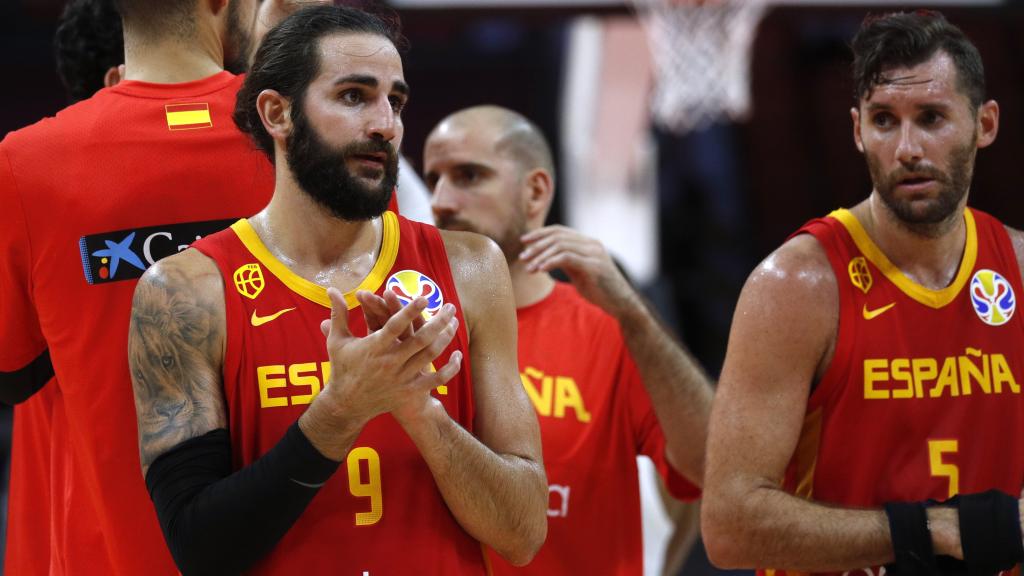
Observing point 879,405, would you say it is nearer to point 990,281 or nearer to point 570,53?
point 990,281

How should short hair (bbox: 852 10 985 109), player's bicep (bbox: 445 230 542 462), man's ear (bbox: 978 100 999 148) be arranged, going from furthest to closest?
man's ear (bbox: 978 100 999 148) < short hair (bbox: 852 10 985 109) < player's bicep (bbox: 445 230 542 462)

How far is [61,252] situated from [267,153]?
548 mm

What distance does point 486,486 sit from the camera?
269 cm

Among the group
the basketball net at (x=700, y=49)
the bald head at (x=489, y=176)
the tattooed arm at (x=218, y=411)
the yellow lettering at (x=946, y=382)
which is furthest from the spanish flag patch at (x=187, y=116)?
the basketball net at (x=700, y=49)

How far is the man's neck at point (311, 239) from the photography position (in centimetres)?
287

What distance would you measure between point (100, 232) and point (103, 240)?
0.8 inches

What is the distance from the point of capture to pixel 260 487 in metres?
2.54

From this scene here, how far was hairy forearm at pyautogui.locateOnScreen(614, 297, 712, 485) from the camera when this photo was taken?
13.5 ft

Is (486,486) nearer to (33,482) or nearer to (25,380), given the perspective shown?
(25,380)

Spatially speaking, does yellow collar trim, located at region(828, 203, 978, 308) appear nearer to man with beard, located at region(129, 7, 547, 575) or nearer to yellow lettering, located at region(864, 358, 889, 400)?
yellow lettering, located at region(864, 358, 889, 400)

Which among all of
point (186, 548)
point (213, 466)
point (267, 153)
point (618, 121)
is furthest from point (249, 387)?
point (618, 121)

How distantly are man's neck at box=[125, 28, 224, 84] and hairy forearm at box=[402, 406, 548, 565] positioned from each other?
1226 mm

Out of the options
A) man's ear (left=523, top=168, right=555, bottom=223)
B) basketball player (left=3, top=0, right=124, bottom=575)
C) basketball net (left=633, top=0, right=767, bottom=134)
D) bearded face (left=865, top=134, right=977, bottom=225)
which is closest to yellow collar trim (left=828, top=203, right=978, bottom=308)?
bearded face (left=865, top=134, right=977, bottom=225)

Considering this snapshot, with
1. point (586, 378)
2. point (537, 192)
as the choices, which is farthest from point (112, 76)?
point (586, 378)
